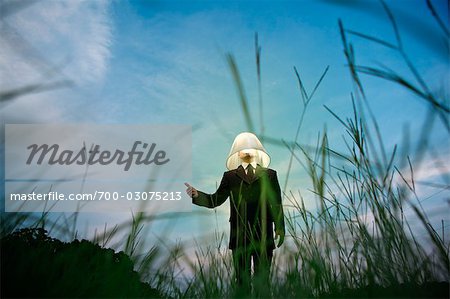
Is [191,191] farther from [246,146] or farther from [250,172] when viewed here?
[246,146]

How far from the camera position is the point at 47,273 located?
1.46 metres

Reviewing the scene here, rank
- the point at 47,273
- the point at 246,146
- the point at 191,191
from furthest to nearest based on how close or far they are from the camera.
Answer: the point at 191,191 → the point at 246,146 → the point at 47,273

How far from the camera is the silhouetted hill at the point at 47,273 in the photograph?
137 cm

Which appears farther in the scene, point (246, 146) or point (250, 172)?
point (250, 172)

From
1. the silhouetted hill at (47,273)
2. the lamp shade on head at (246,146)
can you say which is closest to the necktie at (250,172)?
the lamp shade on head at (246,146)

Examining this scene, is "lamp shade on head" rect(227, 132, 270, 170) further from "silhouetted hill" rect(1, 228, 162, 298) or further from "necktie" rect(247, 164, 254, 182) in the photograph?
"silhouetted hill" rect(1, 228, 162, 298)

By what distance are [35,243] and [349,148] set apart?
60.1 inches

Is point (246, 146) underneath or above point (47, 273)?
above

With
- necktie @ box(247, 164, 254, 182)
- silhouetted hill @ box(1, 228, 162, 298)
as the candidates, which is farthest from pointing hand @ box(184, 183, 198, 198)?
silhouetted hill @ box(1, 228, 162, 298)

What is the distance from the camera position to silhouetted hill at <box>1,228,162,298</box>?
4.50 ft

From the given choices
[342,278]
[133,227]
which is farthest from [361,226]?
[133,227]

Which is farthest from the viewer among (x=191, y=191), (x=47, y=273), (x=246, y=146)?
(x=191, y=191)

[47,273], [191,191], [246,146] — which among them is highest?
[246,146]

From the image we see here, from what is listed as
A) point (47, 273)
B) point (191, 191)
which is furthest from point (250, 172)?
point (47, 273)
